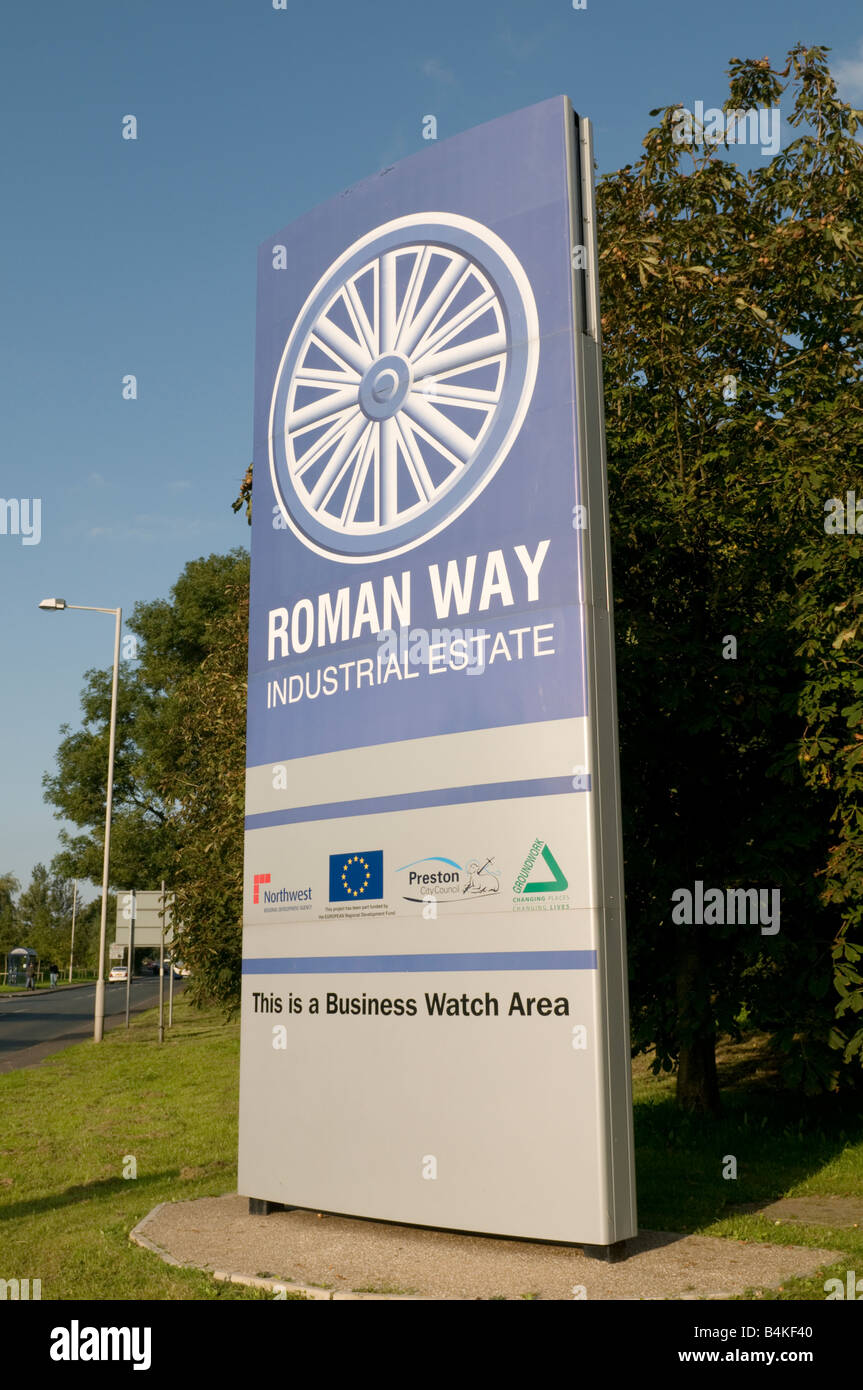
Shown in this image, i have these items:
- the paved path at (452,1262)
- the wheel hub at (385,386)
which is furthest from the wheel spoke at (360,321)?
the paved path at (452,1262)

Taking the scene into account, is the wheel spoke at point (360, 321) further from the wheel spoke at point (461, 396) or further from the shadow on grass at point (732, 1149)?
the shadow on grass at point (732, 1149)

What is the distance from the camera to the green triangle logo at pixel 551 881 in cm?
761

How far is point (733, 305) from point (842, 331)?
1471mm

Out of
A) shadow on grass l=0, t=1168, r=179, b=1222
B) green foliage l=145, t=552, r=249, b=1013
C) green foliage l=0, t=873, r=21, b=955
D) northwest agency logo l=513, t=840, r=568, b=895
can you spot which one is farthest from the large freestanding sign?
green foliage l=0, t=873, r=21, b=955

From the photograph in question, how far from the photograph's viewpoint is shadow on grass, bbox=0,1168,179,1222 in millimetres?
10133

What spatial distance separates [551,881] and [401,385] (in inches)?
155

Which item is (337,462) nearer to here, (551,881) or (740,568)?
(551,881)

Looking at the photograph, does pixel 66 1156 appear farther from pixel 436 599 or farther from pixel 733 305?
pixel 733 305

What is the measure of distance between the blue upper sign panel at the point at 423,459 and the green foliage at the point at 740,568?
3.29m

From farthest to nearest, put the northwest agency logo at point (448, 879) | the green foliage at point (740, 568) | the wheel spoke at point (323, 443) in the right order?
the green foliage at point (740, 568) < the wheel spoke at point (323, 443) < the northwest agency logo at point (448, 879)

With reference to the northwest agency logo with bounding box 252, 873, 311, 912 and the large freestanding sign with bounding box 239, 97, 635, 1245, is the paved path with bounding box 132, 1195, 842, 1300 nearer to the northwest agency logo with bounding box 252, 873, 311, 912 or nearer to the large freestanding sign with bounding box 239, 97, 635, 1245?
the large freestanding sign with bounding box 239, 97, 635, 1245

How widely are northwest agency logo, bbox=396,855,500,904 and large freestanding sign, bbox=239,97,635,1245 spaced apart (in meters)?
0.02

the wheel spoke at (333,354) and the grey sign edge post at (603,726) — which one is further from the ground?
the wheel spoke at (333,354)

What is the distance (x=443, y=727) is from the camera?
27.7 ft
